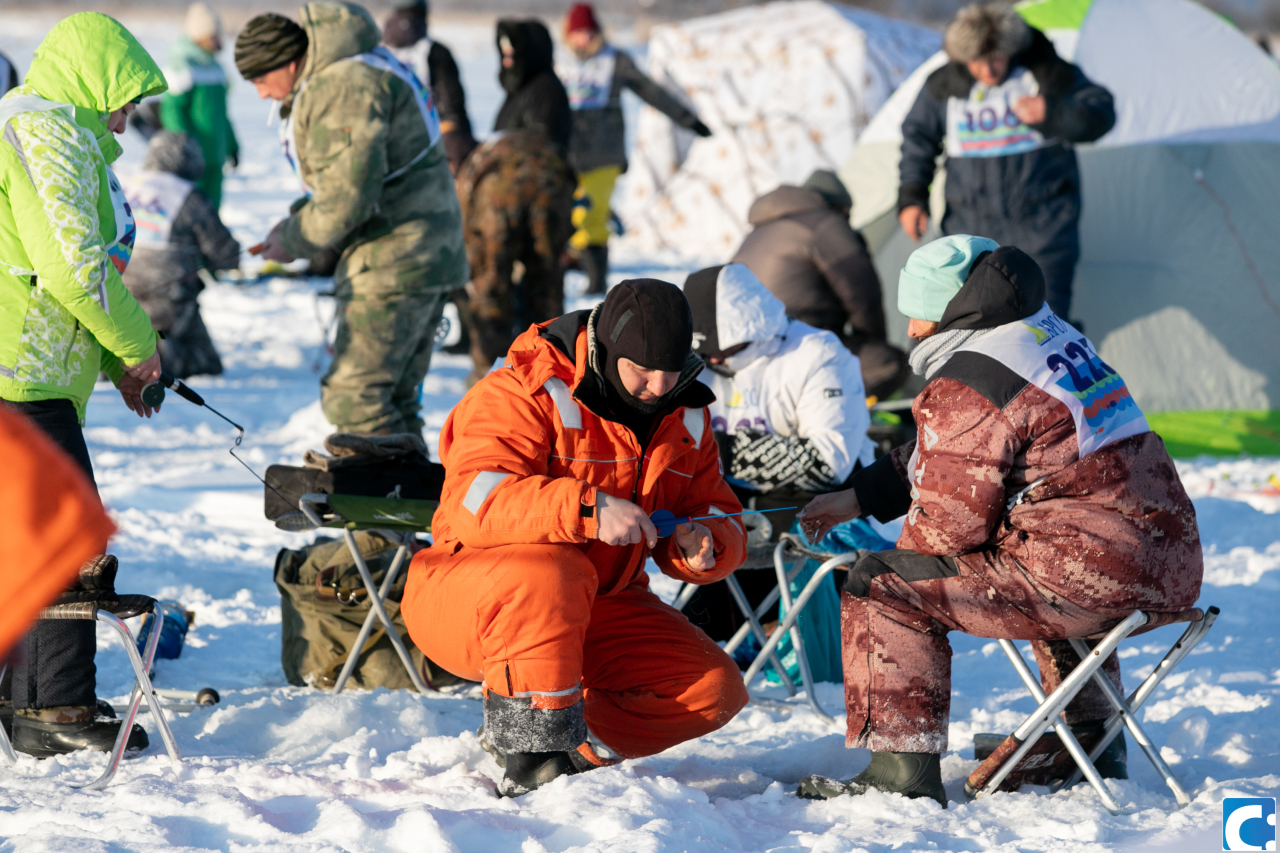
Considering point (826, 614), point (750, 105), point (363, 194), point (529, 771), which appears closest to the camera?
point (529, 771)

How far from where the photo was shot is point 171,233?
705 centimetres

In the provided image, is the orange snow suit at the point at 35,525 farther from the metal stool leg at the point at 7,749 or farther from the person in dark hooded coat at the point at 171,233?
the person in dark hooded coat at the point at 171,233

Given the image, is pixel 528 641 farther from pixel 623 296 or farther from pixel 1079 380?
pixel 1079 380

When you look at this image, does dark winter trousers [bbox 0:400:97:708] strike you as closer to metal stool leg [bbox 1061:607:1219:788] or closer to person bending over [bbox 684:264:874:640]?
person bending over [bbox 684:264:874:640]

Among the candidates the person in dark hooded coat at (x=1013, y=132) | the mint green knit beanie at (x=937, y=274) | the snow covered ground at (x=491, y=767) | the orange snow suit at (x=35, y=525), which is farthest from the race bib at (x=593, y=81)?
the orange snow suit at (x=35, y=525)

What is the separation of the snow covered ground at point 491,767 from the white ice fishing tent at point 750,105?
758 centimetres

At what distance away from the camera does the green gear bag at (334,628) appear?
3680 mm

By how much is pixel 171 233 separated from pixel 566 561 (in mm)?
4963

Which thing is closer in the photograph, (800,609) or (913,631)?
(913,631)

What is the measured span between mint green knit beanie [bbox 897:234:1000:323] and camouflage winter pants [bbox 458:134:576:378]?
164 inches

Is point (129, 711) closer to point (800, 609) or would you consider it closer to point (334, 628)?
point (334, 628)

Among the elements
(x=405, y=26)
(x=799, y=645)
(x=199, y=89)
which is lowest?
(x=799, y=645)

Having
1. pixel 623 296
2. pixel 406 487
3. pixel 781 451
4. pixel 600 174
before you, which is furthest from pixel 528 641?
pixel 600 174

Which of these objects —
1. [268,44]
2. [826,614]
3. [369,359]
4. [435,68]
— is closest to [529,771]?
[826,614]
